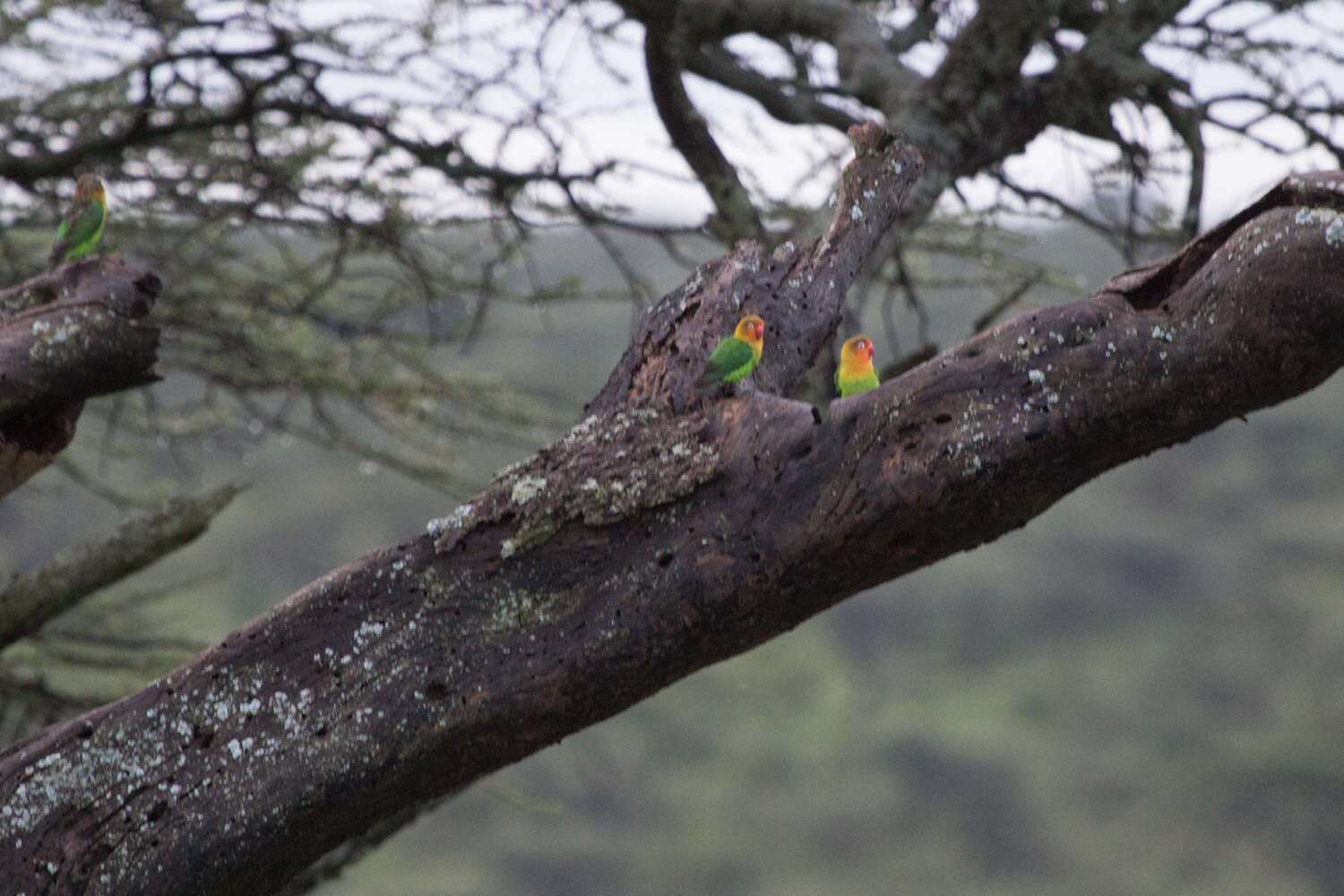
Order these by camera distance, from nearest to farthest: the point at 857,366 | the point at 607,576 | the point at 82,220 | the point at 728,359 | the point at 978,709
Answer: the point at 607,576, the point at 728,359, the point at 857,366, the point at 82,220, the point at 978,709

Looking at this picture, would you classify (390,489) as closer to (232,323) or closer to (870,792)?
(870,792)

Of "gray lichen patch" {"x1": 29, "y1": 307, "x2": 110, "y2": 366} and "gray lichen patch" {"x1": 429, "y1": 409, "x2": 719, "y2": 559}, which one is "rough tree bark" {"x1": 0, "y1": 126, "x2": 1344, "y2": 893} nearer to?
"gray lichen patch" {"x1": 429, "y1": 409, "x2": 719, "y2": 559}

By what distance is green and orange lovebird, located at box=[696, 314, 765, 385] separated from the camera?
2.03 m

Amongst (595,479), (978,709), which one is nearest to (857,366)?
(595,479)

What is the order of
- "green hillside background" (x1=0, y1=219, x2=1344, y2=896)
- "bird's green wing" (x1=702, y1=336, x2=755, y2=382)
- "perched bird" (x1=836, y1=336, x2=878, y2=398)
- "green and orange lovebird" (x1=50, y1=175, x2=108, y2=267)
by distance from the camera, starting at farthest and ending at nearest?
1. "green hillside background" (x1=0, y1=219, x2=1344, y2=896)
2. "green and orange lovebird" (x1=50, y1=175, x2=108, y2=267)
3. "perched bird" (x1=836, y1=336, x2=878, y2=398)
4. "bird's green wing" (x1=702, y1=336, x2=755, y2=382)

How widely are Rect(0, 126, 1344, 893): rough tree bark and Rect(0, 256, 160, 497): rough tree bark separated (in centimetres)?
76

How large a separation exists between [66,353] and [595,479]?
116cm

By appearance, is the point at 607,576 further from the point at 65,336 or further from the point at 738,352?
the point at 65,336

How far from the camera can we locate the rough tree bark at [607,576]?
1.67m

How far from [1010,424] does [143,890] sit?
141 cm

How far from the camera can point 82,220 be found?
3270 mm

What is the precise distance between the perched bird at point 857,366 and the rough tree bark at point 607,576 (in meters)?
1.26

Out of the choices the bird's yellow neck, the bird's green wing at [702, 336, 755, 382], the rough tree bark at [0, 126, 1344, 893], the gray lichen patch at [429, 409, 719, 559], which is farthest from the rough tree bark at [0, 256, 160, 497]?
the bird's yellow neck

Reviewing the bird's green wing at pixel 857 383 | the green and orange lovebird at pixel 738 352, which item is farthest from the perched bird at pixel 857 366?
the green and orange lovebird at pixel 738 352
